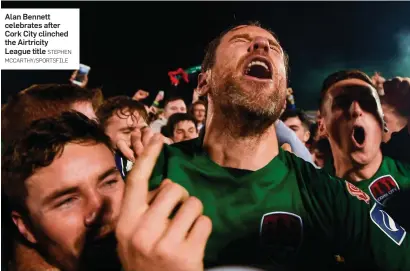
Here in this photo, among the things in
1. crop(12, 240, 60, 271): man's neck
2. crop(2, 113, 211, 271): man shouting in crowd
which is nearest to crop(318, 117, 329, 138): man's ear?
crop(2, 113, 211, 271): man shouting in crowd

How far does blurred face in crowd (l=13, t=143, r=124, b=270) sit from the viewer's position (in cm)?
122

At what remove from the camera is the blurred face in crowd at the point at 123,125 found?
1.34 metres

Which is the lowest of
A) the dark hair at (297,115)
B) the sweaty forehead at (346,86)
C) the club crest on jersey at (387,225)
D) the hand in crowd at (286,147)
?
the club crest on jersey at (387,225)

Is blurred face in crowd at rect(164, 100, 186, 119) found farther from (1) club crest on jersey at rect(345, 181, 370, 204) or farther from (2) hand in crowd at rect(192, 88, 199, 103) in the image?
(1) club crest on jersey at rect(345, 181, 370, 204)

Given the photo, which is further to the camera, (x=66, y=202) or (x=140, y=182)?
(x=66, y=202)

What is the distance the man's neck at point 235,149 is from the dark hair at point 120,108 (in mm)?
255

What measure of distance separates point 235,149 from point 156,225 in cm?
Result: 40

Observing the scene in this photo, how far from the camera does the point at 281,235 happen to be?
126cm

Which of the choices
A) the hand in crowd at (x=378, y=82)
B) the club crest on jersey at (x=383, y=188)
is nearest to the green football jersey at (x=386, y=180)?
the club crest on jersey at (x=383, y=188)

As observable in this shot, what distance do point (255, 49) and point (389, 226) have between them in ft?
2.34

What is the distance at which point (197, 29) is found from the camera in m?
1.43

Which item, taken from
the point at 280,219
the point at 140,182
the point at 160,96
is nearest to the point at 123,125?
the point at 160,96

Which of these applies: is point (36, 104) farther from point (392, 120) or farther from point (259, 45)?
point (392, 120)

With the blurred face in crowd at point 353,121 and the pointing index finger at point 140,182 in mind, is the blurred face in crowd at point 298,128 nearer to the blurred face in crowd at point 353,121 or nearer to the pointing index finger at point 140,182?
the blurred face in crowd at point 353,121
